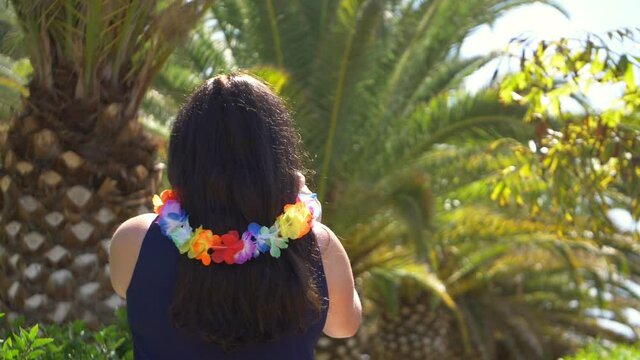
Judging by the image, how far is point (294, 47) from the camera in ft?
32.4

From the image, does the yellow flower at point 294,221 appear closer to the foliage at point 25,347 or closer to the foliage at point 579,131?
the foliage at point 25,347

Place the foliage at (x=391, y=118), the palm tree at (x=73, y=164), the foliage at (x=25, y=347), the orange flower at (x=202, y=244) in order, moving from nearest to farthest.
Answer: the orange flower at (x=202, y=244) < the foliage at (x=25, y=347) < the palm tree at (x=73, y=164) < the foliage at (x=391, y=118)

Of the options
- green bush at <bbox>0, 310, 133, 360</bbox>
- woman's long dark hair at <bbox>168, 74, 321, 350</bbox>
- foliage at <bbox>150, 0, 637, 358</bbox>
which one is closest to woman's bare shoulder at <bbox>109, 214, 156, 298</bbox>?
woman's long dark hair at <bbox>168, 74, 321, 350</bbox>

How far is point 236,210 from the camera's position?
8.23ft

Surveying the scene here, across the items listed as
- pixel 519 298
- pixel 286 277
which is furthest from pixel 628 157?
pixel 519 298

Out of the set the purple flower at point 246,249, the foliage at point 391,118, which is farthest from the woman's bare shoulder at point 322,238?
the foliage at point 391,118

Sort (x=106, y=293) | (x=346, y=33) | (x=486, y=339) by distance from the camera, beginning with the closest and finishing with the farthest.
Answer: (x=106, y=293), (x=346, y=33), (x=486, y=339)

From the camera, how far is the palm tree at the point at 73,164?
5.67 meters

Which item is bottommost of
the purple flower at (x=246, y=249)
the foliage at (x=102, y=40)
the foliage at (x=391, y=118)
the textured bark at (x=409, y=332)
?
the textured bark at (x=409, y=332)

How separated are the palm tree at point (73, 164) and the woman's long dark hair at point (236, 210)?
3.17 m

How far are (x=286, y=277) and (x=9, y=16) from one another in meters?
5.17

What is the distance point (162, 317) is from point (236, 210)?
1.10 ft

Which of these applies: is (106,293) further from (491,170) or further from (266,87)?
(491,170)

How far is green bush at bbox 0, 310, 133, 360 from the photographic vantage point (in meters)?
3.60
